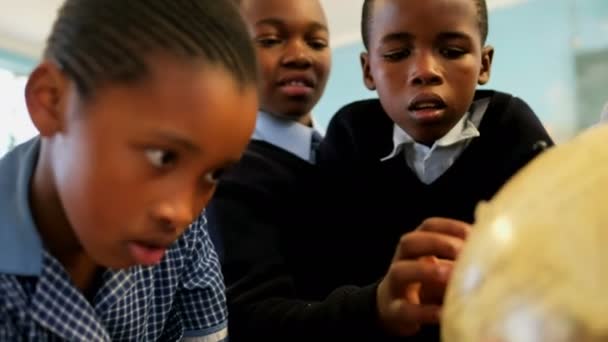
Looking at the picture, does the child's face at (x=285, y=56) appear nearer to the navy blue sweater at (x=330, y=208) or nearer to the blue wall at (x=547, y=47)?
the navy blue sweater at (x=330, y=208)

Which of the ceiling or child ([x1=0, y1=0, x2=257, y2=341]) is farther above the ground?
the ceiling

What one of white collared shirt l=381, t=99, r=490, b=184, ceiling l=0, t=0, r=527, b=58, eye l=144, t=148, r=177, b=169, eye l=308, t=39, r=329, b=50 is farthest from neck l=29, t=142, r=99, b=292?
ceiling l=0, t=0, r=527, b=58

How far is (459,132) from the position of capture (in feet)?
2.18

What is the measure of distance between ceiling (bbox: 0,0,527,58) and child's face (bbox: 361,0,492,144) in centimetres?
158

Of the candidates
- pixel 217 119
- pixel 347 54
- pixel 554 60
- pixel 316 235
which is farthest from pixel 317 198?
pixel 347 54

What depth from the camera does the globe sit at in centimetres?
24

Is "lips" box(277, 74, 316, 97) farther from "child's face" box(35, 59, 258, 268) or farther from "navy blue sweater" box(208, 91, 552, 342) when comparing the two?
"child's face" box(35, 59, 258, 268)

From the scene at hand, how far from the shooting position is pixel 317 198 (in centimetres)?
69

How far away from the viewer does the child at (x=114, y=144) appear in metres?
0.38

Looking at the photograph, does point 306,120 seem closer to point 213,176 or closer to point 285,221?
point 285,221

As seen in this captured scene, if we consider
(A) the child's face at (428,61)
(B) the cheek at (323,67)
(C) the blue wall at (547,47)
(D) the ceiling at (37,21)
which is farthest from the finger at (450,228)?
(D) the ceiling at (37,21)

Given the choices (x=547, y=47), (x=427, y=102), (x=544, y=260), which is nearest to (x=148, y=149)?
(x=544, y=260)

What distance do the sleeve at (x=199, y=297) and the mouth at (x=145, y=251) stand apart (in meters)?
0.17

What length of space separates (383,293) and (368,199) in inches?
8.5
